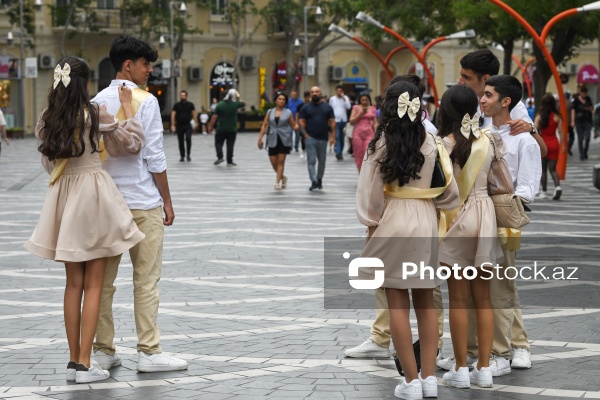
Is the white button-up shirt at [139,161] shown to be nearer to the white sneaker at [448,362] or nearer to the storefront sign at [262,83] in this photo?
the white sneaker at [448,362]

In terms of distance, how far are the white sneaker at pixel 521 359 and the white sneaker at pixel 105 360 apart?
2320 mm

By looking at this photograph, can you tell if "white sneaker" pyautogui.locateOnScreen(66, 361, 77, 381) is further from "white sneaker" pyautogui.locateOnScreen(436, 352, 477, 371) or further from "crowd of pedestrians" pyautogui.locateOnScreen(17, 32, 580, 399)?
"white sneaker" pyautogui.locateOnScreen(436, 352, 477, 371)

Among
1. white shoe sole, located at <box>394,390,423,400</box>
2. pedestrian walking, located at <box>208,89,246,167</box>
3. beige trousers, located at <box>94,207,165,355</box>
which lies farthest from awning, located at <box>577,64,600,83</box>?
white shoe sole, located at <box>394,390,423,400</box>

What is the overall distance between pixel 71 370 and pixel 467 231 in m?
2.32

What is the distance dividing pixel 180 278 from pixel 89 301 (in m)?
4.23

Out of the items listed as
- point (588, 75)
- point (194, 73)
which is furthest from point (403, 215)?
point (588, 75)

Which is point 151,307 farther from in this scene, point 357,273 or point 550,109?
point 550,109

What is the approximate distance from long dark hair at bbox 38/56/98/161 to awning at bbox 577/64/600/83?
70.8 m

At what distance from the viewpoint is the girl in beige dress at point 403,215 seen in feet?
22.1

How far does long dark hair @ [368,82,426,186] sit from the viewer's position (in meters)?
6.69

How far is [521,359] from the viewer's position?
25.1ft

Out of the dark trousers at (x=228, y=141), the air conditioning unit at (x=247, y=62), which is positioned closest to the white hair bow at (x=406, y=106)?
the dark trousers at (x=228, y=141)

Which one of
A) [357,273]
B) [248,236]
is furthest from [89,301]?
[248,236]

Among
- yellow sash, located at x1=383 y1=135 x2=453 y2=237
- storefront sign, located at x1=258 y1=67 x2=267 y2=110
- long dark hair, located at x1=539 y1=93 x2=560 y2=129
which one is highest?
yellow sash, located at x1=383 y1=135 x2=453 y2=237
